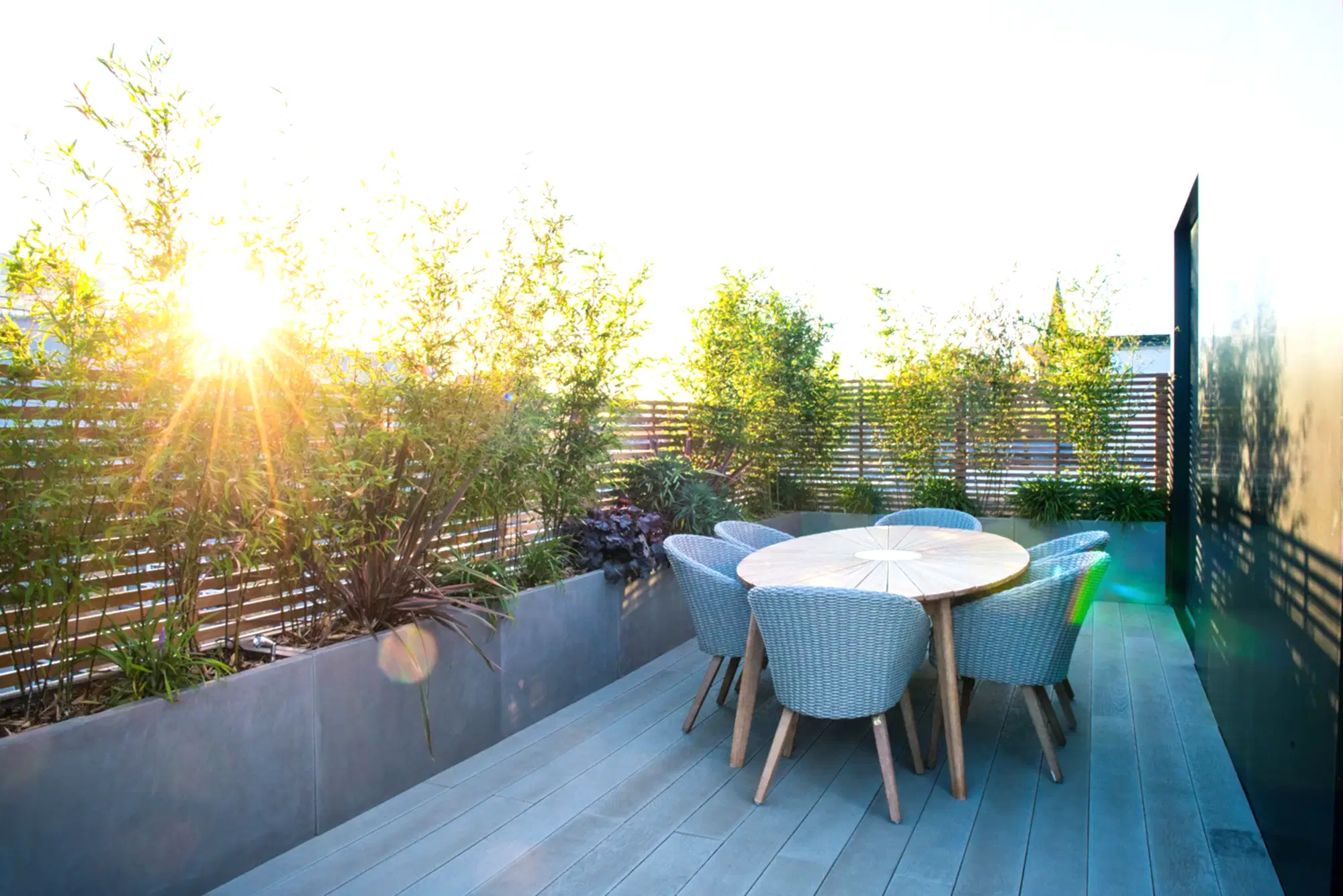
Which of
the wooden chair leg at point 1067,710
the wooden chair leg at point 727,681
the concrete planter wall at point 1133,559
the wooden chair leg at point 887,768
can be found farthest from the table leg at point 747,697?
the concrete planter wall at point 1133,559

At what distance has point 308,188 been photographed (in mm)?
2500

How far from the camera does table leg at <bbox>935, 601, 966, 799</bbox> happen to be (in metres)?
2.88

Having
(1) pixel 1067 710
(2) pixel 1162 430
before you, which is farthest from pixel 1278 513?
(2) pixel 1162 430

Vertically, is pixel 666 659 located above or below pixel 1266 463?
below

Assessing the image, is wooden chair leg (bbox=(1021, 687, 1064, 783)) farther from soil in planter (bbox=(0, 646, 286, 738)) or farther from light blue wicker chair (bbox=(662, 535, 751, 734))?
soil in planter (bbox=(0, 646, 286, 738))

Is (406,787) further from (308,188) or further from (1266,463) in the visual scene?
(1266,463)

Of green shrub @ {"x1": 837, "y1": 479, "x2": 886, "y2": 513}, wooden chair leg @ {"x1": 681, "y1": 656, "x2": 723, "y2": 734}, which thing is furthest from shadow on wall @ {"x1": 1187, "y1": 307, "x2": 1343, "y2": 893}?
green shrub @ {"x1": 837, "y1": 479, "x2": 886, "y2": 513}

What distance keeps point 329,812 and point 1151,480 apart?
627cm

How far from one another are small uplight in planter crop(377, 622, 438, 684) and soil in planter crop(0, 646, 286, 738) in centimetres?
59

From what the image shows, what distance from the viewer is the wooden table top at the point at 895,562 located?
9.93 feet

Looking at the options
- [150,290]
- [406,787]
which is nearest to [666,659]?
[406,787]

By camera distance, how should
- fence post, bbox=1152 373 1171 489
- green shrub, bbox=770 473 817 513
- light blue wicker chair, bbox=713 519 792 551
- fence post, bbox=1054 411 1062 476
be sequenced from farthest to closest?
green shrub, bbox=770 473 817 513 → fence post, bbox=1054 411 1062 476 → fence post, bbox=1152 373 1171 489 → light blue wicker chair, bbox=713 519 792 551

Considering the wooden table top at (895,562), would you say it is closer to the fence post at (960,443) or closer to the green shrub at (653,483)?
the green shrub at (653,483)

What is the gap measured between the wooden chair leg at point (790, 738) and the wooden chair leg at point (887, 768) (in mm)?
277
